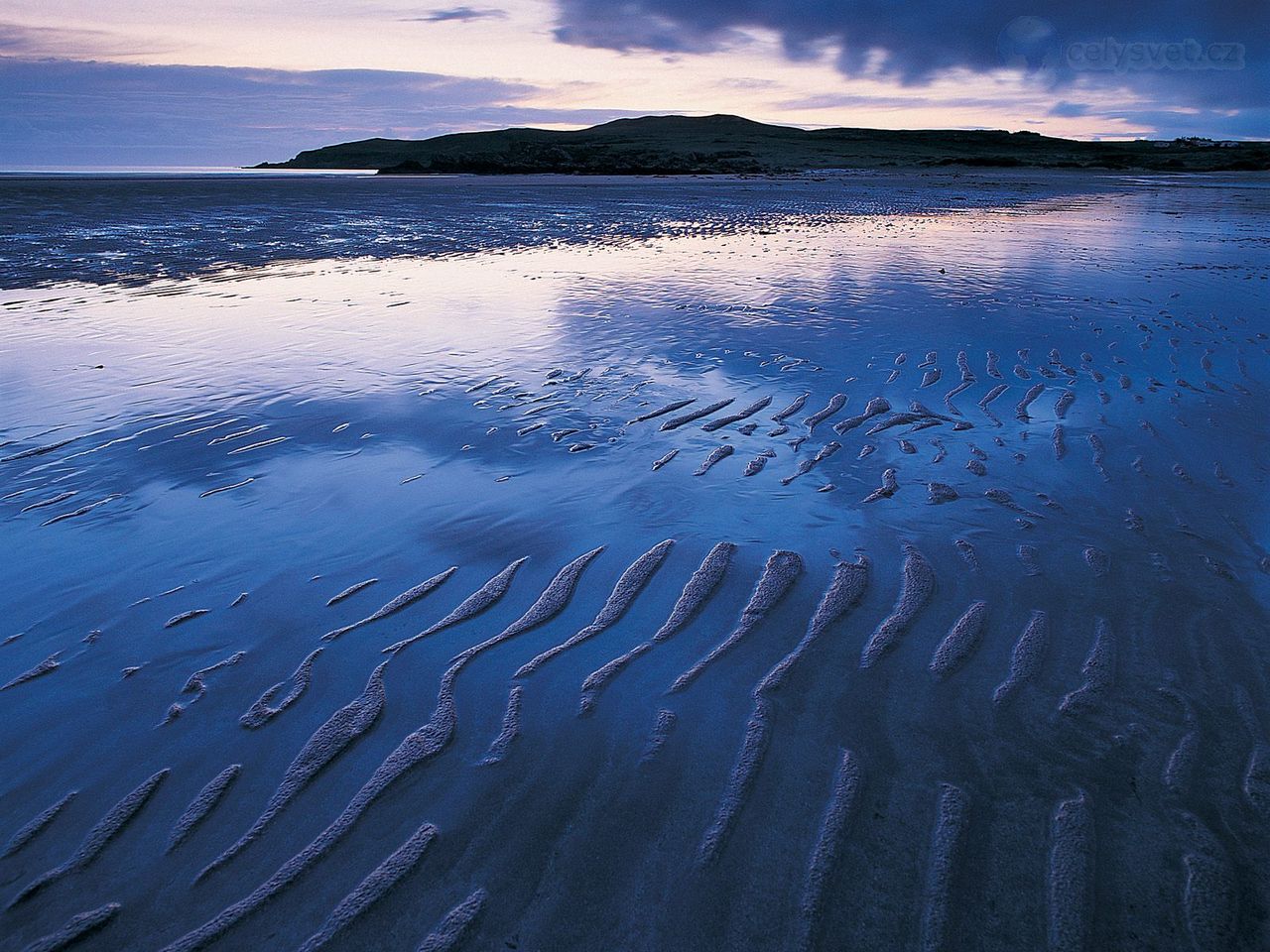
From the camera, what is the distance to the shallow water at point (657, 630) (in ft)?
6.67

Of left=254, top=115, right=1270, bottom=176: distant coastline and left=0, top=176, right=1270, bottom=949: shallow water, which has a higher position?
left=254, top=115, right=1270, bottom=176: distant coastline

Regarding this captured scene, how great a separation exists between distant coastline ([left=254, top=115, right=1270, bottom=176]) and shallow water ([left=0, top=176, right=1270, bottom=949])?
50.0m

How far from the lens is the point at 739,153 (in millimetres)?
70750

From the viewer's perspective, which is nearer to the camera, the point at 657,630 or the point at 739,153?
the point at 657,630

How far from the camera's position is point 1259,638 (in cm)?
301

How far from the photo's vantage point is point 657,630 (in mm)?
3172

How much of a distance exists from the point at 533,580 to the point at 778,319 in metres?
6.14

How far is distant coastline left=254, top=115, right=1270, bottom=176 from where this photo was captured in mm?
58219

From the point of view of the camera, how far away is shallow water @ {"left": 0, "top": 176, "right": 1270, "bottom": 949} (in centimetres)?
203

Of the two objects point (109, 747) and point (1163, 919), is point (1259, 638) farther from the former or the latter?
point (109, 747)

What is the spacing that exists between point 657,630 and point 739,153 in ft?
245

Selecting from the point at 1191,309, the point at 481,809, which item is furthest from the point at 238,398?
the point at 1191,309

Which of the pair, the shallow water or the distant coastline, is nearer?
the shallow water

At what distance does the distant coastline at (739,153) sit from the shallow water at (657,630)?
50.0 metres
